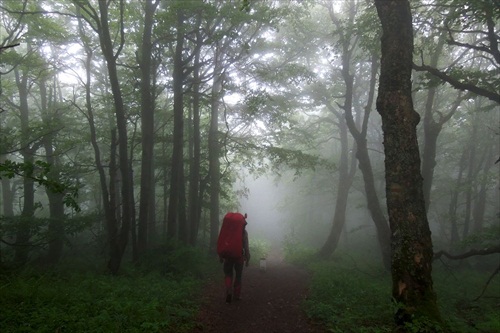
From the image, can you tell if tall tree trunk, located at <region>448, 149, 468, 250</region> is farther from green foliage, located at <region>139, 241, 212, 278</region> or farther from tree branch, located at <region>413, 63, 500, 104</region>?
green foliage, located at <region>139, 241, 212, 278</region>

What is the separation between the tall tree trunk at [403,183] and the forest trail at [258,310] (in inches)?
77.5

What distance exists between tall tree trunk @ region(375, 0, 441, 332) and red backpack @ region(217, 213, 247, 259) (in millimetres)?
3394

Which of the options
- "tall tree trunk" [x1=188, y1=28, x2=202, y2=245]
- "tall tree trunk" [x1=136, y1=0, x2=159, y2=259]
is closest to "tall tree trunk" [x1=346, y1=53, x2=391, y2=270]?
"tall tree trunk" [x1=188, y1=28, x2=202, y2=245]

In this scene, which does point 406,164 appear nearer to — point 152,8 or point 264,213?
point 152,8

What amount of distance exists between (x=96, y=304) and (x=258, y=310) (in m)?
3.31

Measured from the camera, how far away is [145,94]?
11.1 m

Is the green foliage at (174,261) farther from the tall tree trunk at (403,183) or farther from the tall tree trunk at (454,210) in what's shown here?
the tall tree trunk at (454,210)

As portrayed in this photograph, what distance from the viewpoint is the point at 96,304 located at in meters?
5.82

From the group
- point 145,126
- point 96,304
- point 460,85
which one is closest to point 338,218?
point 460,85

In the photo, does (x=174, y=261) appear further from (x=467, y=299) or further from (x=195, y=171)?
(x=467, y=299)

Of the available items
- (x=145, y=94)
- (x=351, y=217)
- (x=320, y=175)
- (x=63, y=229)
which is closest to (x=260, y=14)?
(x=145, y=94)

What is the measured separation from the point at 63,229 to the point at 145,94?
228 inches

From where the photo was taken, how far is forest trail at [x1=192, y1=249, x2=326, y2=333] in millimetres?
6016

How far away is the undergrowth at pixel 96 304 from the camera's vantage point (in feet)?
15.8
